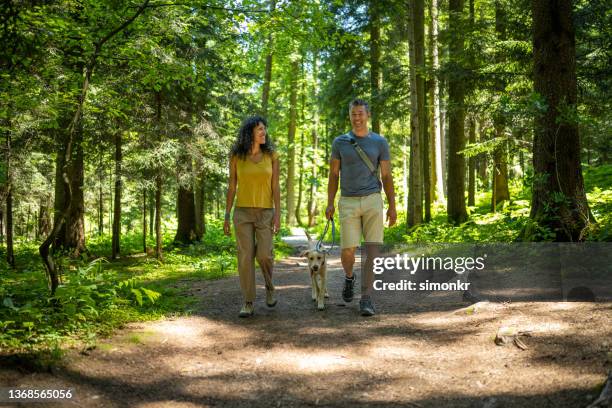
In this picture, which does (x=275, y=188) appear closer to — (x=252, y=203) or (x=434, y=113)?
(x=252, y=203)

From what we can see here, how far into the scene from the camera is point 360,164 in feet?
20.1

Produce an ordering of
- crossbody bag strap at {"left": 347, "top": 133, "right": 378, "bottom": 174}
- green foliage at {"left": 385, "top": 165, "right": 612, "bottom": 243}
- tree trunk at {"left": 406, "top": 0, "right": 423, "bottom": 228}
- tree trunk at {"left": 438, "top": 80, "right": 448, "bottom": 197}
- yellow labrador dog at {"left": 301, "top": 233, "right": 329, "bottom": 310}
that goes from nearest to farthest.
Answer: crossbody bag strap at {"left": 347, "top": 133, "right": 378, "bottom": 174}, yellow labrador dog at {"left": 301, "top": 233, "right": 329, "bottom": 310}, green foliage at {"left": 385, "top": 165, "right": 612, "bottom": 243}, tree trunk at {"left": 406, "top": 0, "right": 423, "bottom": 228}, tree trunk at {"left": 438, "top": 80, "right": 448, "bottom": 197}

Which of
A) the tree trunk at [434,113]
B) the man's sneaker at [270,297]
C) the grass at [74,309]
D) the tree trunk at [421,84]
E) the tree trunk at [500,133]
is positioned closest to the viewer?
the grass at [74,309]

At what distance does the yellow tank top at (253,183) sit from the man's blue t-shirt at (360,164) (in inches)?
38.3

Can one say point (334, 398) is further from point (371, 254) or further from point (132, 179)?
point (132, 179)

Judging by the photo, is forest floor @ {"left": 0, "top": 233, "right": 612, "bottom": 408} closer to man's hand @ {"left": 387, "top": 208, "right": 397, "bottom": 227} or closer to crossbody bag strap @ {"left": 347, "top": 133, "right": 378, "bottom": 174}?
man's hand @ {"left": 387, "top": 208, "right": 397, "bottom": 227}

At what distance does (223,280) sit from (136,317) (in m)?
3.90

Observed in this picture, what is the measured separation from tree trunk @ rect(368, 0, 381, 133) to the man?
10376mm

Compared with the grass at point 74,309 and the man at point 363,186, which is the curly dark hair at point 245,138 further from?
the grass at point 74,309

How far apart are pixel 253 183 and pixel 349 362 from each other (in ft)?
8.78

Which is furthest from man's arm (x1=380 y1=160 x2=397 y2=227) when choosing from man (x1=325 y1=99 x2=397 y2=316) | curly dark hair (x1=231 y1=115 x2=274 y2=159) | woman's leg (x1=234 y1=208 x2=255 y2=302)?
woman's leg (x1=234 y1=208 x2=255 y2=302)

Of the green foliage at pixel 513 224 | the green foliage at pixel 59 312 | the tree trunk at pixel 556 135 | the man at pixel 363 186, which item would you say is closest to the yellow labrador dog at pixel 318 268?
the man at pixel 363 186

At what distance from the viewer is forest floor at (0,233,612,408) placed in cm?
364

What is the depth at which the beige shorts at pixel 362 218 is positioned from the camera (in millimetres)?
6094
